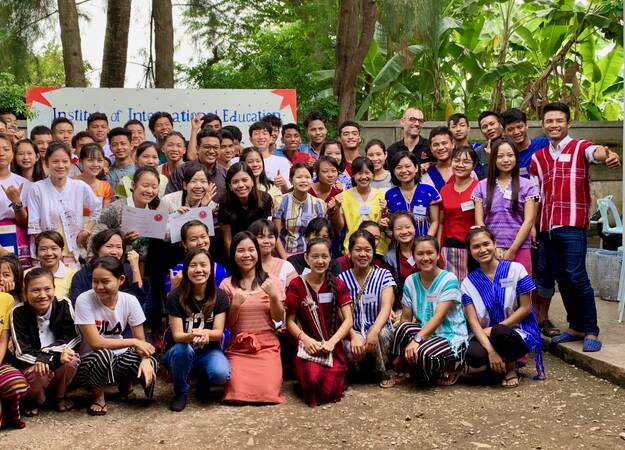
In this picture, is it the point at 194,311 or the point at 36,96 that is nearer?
the point at 194,311

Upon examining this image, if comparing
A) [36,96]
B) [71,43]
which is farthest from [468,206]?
[71,43]

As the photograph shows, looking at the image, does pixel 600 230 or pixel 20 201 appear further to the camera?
pixel 600 230

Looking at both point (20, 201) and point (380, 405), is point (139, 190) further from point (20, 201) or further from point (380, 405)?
point (380, 405)

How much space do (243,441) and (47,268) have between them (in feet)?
5.79

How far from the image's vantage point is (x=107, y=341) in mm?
4348

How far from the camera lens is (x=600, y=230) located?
291 inches

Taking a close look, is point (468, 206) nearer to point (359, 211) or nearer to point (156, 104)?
point (359, 211)

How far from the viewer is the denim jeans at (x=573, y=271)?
518cm

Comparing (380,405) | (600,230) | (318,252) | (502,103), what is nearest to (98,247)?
(318,252)

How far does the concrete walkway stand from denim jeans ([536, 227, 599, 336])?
173mm

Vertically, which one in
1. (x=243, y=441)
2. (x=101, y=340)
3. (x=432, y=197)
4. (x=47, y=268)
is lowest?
(x=243, y=441)

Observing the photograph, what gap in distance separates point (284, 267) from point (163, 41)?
16.1 feet

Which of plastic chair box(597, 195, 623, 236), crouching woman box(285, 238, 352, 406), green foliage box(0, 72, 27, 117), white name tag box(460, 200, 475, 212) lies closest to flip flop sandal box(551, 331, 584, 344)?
white name tag box(460, 200, 475, 212)

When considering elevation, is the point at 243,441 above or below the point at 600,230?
below
